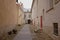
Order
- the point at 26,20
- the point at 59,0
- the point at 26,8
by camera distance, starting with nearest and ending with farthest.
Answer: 1. the point at 59,0
2. the point at 26,20
3. the point at 26,8

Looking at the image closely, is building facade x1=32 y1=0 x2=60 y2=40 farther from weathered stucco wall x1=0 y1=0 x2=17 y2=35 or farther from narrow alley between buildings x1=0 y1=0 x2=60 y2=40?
weathered stucco wall x1=0 y1=0 x2=17 y2=35

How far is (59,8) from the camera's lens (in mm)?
Result: 6352

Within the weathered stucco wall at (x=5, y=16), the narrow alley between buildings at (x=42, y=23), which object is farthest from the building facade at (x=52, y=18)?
the weathered stucco wall at (x=5, y=16)

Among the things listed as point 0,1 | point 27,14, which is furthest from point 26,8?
point 0,1

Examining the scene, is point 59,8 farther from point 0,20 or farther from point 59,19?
point 0,20

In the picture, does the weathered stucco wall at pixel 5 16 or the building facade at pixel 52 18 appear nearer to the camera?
the building facade at pixel 52 18

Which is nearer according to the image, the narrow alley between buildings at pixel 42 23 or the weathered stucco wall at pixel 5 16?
the narrow alley between buildings at pixel 42 23

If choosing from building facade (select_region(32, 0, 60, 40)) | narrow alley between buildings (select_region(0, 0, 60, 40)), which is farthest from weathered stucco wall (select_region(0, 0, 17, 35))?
building facade (select_region(32, 0, 60, 40))

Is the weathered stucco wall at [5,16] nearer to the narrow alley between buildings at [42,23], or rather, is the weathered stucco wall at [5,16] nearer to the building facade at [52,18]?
the narrow alley between buildings at [42,23]

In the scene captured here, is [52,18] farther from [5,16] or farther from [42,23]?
[42,23]

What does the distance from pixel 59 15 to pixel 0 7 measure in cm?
380

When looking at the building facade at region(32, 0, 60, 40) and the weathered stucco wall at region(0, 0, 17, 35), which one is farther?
the weathered stucco wall at region(0, 0, 17, 35)

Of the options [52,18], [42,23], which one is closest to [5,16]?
[52,18]

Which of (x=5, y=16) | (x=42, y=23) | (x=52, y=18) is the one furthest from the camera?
(x=42, y=23)
